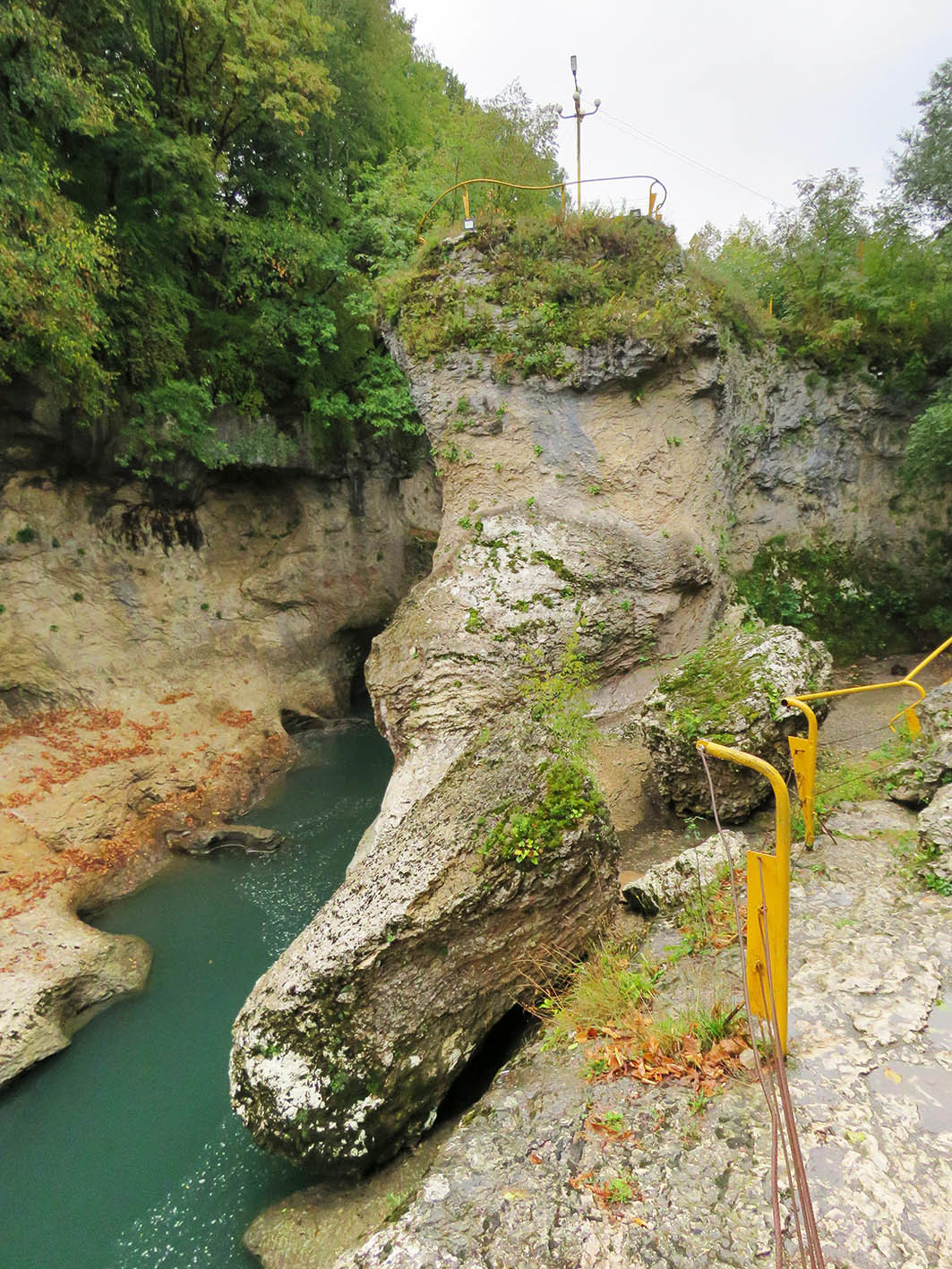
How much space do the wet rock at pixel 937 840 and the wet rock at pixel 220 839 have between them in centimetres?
977

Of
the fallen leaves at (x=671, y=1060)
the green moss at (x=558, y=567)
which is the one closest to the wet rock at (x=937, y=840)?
the fallen leaves at (x=671, y=1060)

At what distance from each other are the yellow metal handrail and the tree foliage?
32.7 feet

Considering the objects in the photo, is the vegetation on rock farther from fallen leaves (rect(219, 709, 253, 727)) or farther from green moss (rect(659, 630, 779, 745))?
fallen leaves (rect(219, 709, 253, 727))

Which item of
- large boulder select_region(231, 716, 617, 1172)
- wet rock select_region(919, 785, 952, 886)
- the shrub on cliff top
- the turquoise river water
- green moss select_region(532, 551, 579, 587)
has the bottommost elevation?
the turquoise river water

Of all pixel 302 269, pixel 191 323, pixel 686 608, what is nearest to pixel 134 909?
pixel 686 608

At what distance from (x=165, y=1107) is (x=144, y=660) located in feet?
27.9

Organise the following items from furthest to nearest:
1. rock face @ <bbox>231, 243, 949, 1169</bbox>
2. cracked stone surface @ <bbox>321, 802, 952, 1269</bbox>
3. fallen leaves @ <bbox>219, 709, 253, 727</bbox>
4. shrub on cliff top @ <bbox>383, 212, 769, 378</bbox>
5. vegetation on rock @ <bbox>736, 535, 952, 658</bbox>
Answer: fallen leaves @ <bbox>219, 709, 253, 727</bbox>
vegetation on rock @ <bbox>736, 535, 952, 658</bbox>
shrub on cliff top @ <bbox>383, 212, 769, 378</bbox>
rock face @ <bbox>231, 243, 949, 1169</bbox>
cracked stone surface @ <bbox>321, 802, 952, 1269</bbox>

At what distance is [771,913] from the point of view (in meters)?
2.84

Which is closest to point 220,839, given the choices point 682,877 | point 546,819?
point 546,819

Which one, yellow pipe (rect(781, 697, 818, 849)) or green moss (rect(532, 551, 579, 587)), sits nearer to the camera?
yellow pipe (rect(781, 697, 818, 849))

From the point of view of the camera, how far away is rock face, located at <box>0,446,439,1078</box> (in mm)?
9164

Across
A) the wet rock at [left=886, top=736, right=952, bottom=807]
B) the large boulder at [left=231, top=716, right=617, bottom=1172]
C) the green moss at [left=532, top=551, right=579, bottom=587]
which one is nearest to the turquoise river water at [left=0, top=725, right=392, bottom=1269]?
the large boulder at [left=231, top=716, right=617, bottom=1172]

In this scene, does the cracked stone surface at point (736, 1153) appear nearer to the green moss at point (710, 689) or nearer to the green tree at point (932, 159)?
the green moss at point (710, 689)

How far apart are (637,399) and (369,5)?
1338 centimetres
